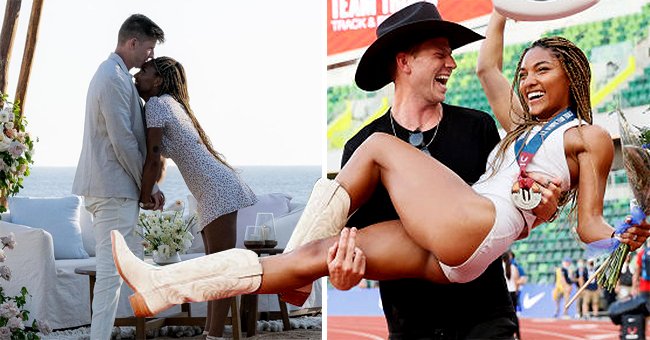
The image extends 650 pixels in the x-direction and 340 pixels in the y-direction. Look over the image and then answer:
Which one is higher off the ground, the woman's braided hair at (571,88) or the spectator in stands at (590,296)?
the woman's braided hair at (571,88)

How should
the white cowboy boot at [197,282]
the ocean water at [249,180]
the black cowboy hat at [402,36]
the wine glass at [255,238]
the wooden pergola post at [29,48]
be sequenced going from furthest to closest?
the ocean water at [249,180], the wooden pergola post at [29,48], the wine glass at [255,238], the black cowboy hat at [402,36], the white cowboy boot at [197,282]

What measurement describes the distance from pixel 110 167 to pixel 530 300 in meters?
1.98

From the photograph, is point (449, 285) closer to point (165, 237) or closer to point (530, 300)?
point (530, 300)

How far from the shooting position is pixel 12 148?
4.68 metres

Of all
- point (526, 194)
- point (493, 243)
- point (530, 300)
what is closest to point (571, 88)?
point (526, 194)

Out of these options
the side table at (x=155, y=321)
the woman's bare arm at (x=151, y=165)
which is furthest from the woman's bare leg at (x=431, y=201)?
the side table at (x=155, y=321)

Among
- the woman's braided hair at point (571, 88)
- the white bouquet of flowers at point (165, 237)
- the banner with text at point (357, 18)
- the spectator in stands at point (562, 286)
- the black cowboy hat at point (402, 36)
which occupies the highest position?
the banner with text at point (357, 18)

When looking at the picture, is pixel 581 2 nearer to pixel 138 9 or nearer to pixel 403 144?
pixel 403 144

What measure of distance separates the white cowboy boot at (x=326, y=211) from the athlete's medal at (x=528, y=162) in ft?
1.32

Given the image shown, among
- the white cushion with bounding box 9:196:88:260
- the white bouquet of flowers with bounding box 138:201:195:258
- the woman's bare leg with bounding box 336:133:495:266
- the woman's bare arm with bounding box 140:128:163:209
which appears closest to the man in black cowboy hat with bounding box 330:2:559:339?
the woman's bare leg with bounding box 336:133:495:266

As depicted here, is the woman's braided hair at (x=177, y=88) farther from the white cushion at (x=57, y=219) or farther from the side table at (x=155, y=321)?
the white cushion at (x=57, y=219)

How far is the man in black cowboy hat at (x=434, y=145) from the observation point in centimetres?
267

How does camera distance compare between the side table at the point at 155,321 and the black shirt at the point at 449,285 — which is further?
the side table at the point at 155,321

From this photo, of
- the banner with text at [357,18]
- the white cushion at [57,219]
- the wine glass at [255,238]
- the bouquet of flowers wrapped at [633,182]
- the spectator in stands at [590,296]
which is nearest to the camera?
the bouquet of flowers wrapped at [633,182]
